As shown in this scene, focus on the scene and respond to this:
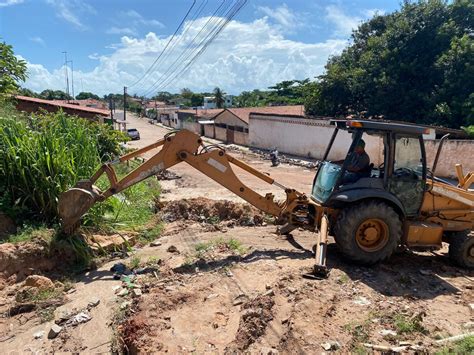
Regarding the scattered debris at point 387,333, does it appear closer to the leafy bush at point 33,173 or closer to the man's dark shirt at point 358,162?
the man's dark shirt at point 358,162

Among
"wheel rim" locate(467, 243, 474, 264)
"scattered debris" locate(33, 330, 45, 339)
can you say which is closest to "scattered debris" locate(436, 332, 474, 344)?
"wheel rim" locate(467, 243, 474, 264)

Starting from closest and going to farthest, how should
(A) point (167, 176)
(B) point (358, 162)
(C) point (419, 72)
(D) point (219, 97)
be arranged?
(B) point (358, 162) → (A) point (167, 176) → (C) point (419, 72) → (D) point (219, 97)

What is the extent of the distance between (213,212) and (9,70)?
7.97 m

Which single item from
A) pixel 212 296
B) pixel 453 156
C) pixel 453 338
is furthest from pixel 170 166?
pixel 453 156

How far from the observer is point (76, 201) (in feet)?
19.4

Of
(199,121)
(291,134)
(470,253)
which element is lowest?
(470,253)

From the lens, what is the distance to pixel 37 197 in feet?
22.3

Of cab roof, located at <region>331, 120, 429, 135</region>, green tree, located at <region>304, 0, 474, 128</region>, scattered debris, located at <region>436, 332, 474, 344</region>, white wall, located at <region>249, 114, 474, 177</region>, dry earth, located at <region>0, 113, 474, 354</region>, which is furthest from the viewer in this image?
green tree, located at <region>304, 0, 474, 128</region>

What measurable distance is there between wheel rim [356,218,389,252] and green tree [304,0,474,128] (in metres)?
13.2

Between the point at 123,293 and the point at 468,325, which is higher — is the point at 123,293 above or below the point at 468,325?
below

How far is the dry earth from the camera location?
4.06m

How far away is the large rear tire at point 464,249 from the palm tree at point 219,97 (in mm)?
60476

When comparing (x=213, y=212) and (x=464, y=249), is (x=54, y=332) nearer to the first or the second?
(x=213, y=212)

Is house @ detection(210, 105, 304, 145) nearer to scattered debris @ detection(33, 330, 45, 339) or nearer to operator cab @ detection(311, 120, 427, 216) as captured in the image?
operator cab @ detection(311, 120, 427, 216)
